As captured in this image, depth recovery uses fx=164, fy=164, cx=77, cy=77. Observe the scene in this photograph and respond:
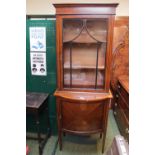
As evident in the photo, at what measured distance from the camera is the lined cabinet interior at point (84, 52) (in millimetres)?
1896

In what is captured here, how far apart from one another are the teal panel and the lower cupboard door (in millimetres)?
382

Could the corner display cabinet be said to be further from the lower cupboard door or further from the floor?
the floor

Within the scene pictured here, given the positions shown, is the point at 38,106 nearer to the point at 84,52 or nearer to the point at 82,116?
the point at 82,116

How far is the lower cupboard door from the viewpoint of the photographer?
1912 mm

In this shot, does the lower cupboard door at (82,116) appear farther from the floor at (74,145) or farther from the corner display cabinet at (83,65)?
the floor at (74,145)

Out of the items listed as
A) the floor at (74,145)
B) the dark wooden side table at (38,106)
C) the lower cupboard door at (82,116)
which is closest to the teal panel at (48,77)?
the dark wooden side table at (38,106)

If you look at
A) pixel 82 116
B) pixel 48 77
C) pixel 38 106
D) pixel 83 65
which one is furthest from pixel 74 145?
pixel 83 65

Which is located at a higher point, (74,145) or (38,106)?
(38,106)

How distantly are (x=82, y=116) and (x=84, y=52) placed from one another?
80 cm

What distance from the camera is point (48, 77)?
2.23 metres

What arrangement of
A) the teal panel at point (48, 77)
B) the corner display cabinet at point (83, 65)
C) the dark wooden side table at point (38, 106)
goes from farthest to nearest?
the teal panel at point (48, 77), the dark wooden side table at point (38, 106), the corner display cabinet at point (83, 65)

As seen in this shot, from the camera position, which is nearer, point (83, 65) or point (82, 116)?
point (82, 116)

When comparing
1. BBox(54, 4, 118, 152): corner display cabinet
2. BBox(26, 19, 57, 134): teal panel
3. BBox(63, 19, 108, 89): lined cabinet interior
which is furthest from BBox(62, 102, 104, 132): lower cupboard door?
BBox(26, 19, 57, 134): teal panel
